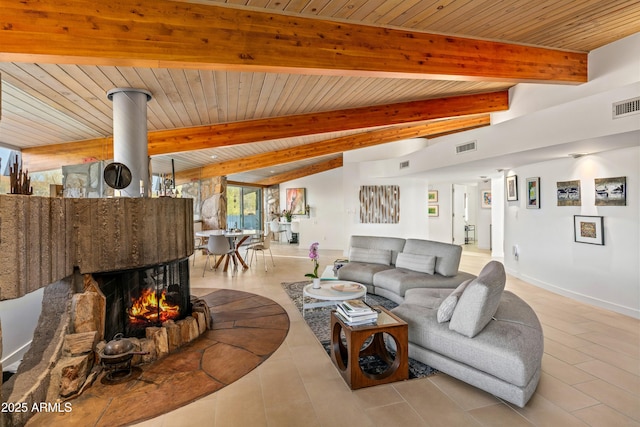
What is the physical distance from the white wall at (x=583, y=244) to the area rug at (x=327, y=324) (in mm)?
2798

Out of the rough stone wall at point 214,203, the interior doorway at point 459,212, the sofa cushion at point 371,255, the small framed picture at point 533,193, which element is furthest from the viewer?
the interior doorway at point 459,212

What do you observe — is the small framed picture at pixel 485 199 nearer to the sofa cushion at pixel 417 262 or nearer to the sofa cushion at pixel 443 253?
the sofa cushion at pixel 443 253

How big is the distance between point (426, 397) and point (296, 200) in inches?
366

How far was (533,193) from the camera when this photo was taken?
5.59m

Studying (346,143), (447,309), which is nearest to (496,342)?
(447,309)

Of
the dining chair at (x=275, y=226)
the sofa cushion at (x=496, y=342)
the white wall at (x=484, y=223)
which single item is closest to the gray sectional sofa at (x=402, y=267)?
the sofa cushion at (x=496, y=342)

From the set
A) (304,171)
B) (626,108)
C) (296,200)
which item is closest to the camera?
(626,108)

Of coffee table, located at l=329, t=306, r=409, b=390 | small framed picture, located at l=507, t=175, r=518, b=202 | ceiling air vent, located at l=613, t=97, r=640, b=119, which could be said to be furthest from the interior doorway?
coffee table, located at l=329, t=306, r=409, b=390

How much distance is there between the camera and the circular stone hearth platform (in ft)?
7.14

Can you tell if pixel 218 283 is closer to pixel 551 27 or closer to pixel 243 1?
pixel 243 1

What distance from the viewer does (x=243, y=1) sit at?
2344mm

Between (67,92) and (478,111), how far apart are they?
18.5ft

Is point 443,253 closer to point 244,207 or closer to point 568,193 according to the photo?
point 568,193

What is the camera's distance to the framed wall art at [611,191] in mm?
4082
